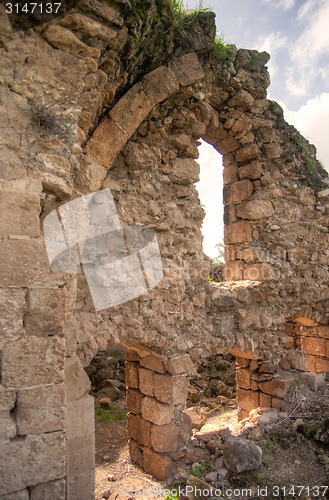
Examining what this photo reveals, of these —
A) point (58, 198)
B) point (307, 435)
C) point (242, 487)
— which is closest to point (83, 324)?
point (58, 198)

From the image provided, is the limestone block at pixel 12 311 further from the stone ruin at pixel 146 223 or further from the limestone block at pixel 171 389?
the limestone block at pixel 171 389

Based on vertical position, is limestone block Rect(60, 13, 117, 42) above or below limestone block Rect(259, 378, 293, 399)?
above

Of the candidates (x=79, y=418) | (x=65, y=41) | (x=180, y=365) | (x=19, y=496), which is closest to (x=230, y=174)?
(x=180, y=365)

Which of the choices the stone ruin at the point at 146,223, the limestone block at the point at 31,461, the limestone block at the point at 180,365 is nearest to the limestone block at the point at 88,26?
the stone ruin at the point at 146,223

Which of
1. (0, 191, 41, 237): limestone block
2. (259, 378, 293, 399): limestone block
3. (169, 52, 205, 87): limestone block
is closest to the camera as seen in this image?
(0, 191, 41, 237): limestone block

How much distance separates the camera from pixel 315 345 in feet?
20.7

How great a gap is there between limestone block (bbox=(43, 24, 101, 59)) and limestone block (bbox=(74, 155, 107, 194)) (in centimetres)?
99

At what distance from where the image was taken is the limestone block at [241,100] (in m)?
4.97

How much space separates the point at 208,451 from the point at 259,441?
643mm

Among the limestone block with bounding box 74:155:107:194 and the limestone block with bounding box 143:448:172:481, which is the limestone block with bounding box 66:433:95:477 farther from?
the limestone block with bounding box 74:155:107:194

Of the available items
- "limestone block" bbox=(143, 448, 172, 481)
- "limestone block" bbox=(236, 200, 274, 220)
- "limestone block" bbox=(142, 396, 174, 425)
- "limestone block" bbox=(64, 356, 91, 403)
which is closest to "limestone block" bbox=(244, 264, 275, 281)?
"limestone block" bbox=(236, 200, 274, 220)

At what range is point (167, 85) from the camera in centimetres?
378

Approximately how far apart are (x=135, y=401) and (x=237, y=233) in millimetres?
2761

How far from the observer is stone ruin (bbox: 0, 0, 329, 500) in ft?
6.71
